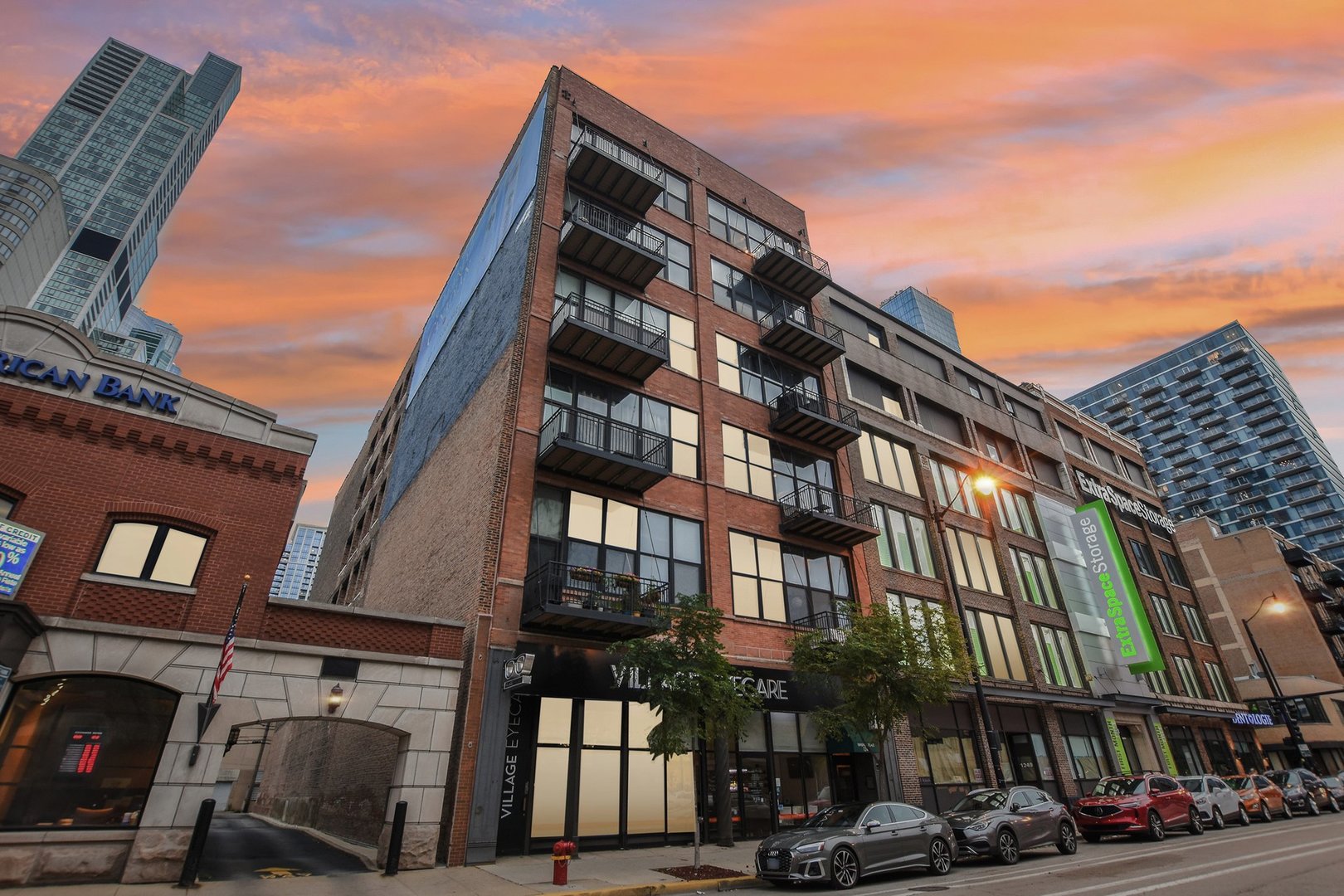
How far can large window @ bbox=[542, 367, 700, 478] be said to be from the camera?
834 inches

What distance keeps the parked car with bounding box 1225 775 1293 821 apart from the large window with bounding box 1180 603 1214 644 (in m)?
18.4

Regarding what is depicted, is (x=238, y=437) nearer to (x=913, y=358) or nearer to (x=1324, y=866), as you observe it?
(x=1324, y=866)

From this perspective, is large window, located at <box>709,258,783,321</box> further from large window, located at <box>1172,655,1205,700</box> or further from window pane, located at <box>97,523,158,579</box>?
large window, located at <box>1172,655,1205,700</box>

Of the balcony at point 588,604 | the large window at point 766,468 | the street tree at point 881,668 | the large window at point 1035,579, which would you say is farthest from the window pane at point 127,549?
the large window at point 1035,579

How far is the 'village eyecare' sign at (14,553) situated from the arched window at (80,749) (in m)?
1.81

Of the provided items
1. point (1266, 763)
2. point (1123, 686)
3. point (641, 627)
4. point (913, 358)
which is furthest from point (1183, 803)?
point (1266, 763)

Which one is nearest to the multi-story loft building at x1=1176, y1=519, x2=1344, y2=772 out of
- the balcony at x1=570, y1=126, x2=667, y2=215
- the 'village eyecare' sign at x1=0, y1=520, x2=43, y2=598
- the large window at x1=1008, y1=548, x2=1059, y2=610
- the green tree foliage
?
the large window at x1=1008, y1=548, x2=1059, y2=610

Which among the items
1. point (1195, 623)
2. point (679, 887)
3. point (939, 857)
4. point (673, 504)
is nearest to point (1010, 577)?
point (673, 504)

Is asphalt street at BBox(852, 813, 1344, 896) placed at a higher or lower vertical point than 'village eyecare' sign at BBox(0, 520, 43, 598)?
lower

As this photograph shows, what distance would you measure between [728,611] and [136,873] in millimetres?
14567

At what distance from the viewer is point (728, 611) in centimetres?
2073

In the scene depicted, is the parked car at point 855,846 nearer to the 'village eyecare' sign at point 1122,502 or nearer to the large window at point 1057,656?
the large window at point 1057,656

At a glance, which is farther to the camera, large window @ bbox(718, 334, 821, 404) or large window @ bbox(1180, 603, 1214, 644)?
large window @ bbox(1180, 603, 1214, 644)

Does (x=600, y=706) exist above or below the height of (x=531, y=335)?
below
